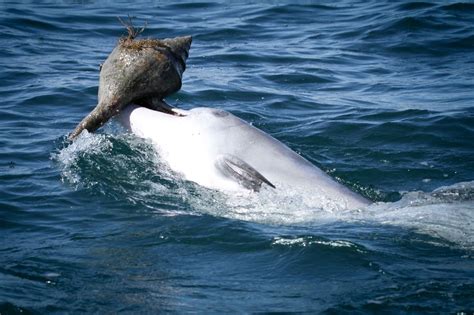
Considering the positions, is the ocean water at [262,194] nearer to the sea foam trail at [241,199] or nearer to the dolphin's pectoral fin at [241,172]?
the sea foam trail at [241,199]

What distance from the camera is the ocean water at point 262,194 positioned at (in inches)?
319

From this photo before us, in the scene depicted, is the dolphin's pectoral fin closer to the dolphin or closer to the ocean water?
the dolphin

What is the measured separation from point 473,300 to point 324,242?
1.89 m

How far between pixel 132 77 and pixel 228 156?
1.54 metres

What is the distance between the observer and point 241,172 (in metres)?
10.5

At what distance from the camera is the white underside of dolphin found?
10.4 m

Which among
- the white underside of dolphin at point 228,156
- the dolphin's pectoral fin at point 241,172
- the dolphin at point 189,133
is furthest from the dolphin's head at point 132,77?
the dolphin's pectoral fin at point 241,172

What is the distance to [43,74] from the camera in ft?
58.2

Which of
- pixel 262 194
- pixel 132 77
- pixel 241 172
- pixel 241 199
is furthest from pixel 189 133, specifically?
pixel 262 194

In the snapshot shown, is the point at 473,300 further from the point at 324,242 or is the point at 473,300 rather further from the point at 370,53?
the point at 370,53

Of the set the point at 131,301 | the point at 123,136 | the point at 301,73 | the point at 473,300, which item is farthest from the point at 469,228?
the point at 301,73

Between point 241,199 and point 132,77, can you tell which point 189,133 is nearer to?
point 132,77

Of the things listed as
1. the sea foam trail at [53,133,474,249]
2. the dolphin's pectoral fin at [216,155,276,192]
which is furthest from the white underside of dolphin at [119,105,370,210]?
the sea foam trail at [53,133,474,249]

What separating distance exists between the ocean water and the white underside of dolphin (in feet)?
0.60
